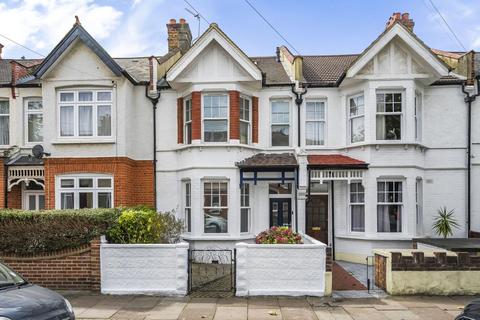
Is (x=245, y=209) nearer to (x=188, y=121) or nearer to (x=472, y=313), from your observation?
(x=188, y=121)

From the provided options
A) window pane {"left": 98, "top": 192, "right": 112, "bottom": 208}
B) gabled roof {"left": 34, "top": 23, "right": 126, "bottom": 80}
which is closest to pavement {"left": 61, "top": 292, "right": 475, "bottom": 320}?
window pane {"left": 98, "top": 192, "right": 112, "bottom": 208}

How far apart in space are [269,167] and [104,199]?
233 inches

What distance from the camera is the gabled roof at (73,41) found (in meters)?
14.3

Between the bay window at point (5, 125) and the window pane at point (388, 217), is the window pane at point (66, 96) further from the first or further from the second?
the window pane at point (388, 217)

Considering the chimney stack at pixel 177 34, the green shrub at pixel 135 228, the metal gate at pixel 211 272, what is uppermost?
the chimney stack at pixel 177 34

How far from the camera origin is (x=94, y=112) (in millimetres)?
14852

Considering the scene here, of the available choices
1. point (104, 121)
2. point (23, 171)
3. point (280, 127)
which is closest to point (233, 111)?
point (280, 127)

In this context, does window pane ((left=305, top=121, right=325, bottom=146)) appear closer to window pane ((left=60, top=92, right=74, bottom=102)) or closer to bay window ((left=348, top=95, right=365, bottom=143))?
bay window ((left=348, top=95, right=365, bottom=143))

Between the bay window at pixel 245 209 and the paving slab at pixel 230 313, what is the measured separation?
20.4 feet

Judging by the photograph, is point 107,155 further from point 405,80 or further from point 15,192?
point 405,80

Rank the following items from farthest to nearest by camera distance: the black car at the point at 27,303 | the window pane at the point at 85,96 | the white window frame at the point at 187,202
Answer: the white window frame at the point at 187,202
the window pane at the point at 85,96
the black car at the point at 27,303

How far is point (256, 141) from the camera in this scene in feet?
50.6

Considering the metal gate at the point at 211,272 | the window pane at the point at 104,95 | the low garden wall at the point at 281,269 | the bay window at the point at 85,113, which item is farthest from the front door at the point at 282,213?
the window pane at the point at 104,95

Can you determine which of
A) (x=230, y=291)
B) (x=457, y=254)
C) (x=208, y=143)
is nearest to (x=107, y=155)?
(x=208, y=143)
